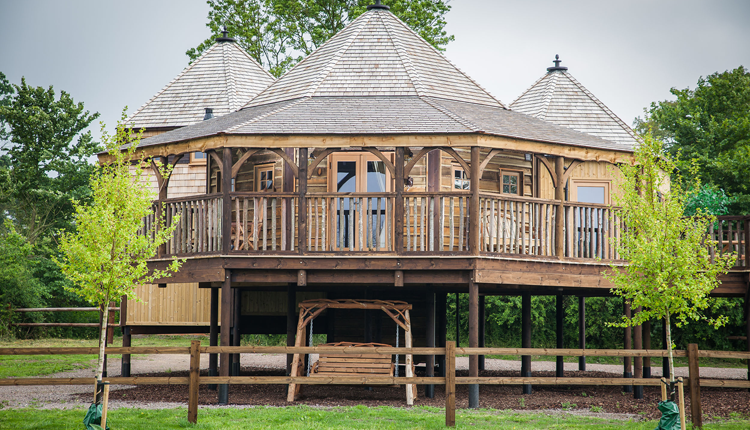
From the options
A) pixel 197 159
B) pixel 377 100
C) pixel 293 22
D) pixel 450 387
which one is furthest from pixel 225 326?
pixel 293 22

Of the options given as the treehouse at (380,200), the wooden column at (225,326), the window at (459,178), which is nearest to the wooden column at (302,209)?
the treehouse at (380,200)

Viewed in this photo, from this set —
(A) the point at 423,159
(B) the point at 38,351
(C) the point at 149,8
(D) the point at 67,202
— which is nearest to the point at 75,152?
(D) the point at 67,202

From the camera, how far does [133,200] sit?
415 inches

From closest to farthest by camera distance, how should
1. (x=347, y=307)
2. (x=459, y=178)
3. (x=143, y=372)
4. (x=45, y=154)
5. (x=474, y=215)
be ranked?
(x=474, y=215) → (x=347, y=307) → (x=459, y=178) → (x=143, y=372) → (x=45, y=154)

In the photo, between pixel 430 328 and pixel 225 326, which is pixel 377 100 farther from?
pixel 225 326

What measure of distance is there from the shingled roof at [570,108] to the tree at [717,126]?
9491mm

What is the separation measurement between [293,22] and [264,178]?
20018 mm

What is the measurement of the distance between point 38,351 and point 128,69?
114 meters

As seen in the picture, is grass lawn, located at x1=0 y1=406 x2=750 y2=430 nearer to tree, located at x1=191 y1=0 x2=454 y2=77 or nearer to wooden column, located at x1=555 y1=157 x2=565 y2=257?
wooden column, located at x1=555 y1=157 x2=565 y2=257

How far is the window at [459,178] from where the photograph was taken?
17.0 m

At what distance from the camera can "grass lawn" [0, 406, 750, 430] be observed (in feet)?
34.8

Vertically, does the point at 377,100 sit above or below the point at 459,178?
above

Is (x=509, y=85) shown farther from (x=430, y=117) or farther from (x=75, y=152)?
(x=430, y=117)

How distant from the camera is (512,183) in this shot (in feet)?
59.2
